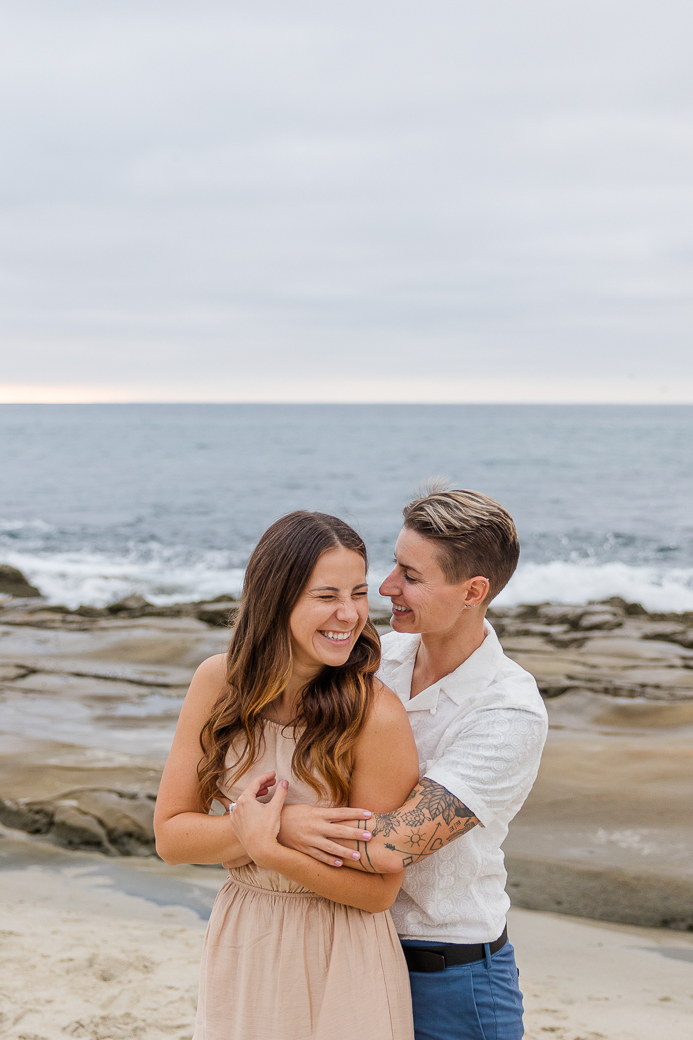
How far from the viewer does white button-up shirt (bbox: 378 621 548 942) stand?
89.4 inches

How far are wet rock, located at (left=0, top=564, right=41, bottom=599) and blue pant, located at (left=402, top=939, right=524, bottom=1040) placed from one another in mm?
15378

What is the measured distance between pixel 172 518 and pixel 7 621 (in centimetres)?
1907

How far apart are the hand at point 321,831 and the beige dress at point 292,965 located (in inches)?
4.3

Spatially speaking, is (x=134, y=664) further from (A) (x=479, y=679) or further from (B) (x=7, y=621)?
(A) (x=479, y=679)

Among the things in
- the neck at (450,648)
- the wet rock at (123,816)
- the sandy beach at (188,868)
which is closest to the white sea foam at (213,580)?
the sandy beach at (188,868)

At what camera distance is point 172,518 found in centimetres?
3212

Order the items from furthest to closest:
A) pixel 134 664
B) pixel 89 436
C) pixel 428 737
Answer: pixel 89 436, pixel 134 664, pixel 428 737

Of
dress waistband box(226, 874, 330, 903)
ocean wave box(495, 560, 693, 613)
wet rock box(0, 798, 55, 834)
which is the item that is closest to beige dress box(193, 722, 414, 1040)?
dress waistband box(226, 874, 330, 903)

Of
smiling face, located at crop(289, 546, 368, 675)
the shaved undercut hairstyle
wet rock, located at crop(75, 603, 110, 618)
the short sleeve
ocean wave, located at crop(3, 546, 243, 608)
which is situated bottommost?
ocean wave, located at crop(3, 546, 243, 608)

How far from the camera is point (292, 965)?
2.18 meters

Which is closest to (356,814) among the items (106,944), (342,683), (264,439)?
(342,683)

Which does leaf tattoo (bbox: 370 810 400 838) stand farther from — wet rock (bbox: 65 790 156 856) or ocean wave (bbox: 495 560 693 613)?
ocean wave (bbox: 495 560 693 613)

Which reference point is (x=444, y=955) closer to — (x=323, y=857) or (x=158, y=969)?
(x=323, y=857)

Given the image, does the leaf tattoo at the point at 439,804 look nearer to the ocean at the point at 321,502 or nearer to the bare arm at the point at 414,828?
the bare arm at the point at 414,828
